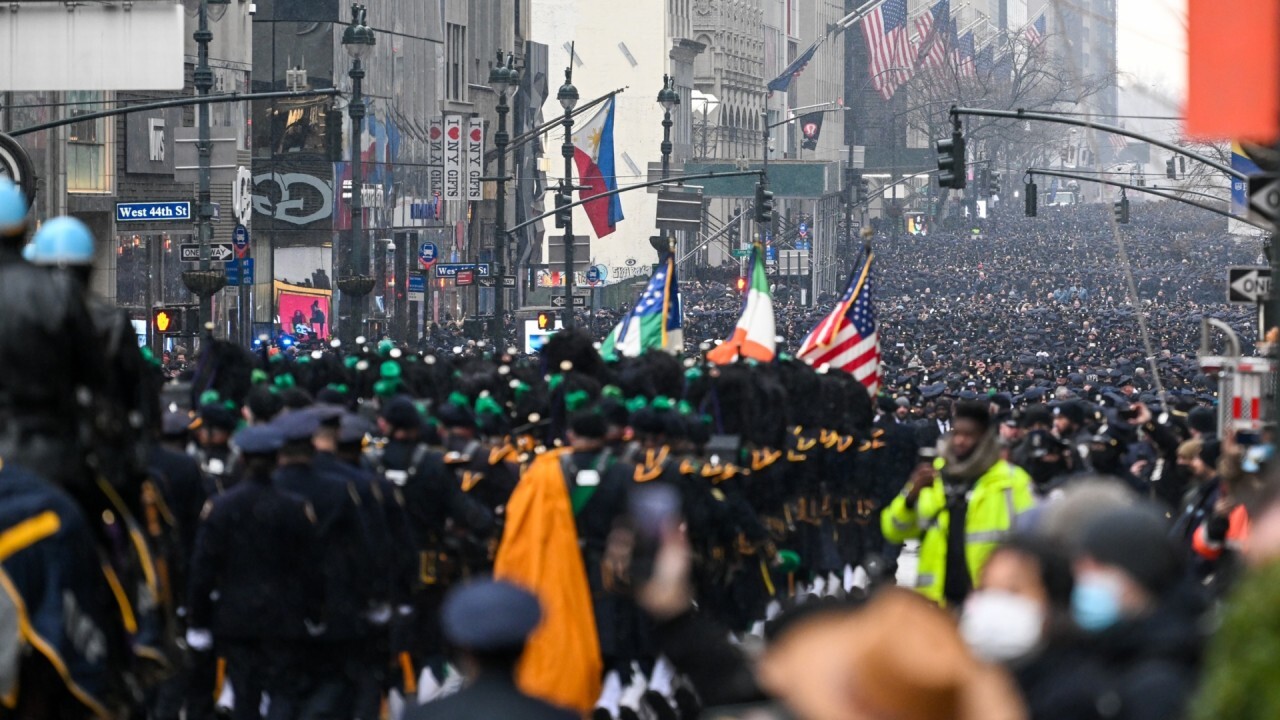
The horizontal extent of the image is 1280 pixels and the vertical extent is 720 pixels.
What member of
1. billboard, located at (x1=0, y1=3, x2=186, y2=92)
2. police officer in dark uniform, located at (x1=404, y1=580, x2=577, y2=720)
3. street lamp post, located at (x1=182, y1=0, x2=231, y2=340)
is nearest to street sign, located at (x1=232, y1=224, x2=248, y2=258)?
street lamp post, located at (x1=182, y1=0, x2=231, y2=340)

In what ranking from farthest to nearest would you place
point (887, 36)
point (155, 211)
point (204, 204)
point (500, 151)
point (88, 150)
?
1. point (887, 36)
2. point (88, 150)
3. point (500, 151)
4. point (204, 204)
5. point (155, 211)

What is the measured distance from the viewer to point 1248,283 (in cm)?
2144

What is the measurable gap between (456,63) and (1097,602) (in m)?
79.8

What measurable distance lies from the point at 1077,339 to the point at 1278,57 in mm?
52153

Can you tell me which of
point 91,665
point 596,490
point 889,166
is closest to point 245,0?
point 596,490

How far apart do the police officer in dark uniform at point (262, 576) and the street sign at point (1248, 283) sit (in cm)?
1204

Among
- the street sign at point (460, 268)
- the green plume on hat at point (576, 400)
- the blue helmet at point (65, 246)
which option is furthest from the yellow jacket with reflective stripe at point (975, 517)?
the street sign at point (460, 268)

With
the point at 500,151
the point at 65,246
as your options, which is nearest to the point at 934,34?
the point at 500,151

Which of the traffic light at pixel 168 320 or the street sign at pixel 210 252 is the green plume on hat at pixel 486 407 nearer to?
the traffic light at pixel 168 320

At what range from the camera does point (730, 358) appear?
76.1ft

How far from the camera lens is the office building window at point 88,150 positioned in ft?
159

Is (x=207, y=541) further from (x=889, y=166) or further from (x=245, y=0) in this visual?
(x=889, y=166)

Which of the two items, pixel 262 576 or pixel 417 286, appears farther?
pixel 417 286

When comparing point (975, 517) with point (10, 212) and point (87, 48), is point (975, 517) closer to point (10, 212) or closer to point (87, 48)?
point (10, 212)
